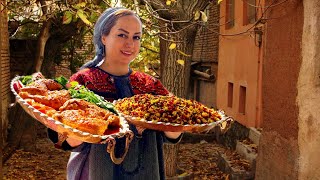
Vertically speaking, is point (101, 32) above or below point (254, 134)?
above

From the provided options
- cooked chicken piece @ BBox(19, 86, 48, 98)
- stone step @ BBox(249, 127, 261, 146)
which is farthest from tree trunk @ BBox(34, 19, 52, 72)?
cooked chicken piece @ BBox(19, 86, 48, 98)

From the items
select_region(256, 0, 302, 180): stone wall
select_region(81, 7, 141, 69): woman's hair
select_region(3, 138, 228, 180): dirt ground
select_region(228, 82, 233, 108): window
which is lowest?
select_region(3, 138, 228, 180): dirt ground

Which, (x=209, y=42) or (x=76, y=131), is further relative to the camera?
(x=209, y=42)

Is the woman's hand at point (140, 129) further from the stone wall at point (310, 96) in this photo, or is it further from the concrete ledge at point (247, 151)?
the concrete ledge at point (247, 151)

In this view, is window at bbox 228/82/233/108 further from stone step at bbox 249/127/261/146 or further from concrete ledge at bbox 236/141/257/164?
concrete ledge at bbox 236/141/257/164

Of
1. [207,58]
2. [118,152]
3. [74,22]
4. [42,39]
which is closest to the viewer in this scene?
[118,152]

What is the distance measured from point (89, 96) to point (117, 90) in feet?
0.95

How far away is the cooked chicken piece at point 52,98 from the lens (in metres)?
2.16

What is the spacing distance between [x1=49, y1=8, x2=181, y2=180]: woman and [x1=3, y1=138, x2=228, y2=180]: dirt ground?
4753mm

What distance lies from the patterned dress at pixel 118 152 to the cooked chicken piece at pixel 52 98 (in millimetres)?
226

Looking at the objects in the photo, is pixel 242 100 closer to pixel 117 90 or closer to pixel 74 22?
pixel 74 22

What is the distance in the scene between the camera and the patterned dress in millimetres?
2285

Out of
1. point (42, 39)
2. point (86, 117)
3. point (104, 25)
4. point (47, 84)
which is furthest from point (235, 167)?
point (86, 117)

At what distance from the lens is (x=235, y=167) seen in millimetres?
6781
